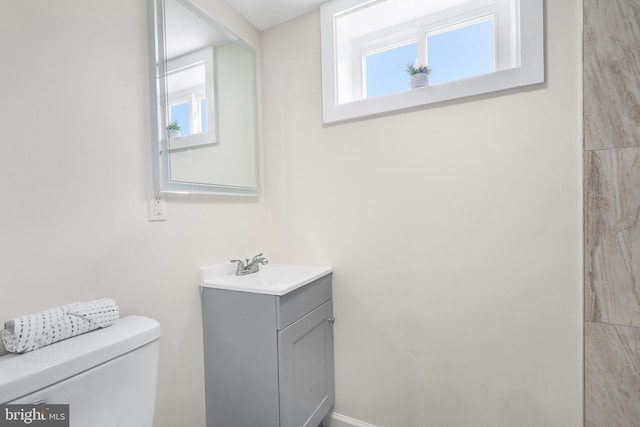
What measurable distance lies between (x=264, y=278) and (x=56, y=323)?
30.6 inches

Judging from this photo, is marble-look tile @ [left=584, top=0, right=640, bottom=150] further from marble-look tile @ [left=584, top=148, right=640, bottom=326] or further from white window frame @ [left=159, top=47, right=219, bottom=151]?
white window frame @ [left=159, top=47, right=219, bottom=151]

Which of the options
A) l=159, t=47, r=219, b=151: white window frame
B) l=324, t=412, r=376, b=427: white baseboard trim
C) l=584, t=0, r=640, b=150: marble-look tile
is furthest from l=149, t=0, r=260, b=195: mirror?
l=584, t=0, r=640, b=150: marble-look tile

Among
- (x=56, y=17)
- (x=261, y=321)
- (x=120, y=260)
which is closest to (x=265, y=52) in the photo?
(x=56, y=17)

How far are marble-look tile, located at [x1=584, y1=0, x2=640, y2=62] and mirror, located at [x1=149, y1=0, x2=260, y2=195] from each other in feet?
4.90

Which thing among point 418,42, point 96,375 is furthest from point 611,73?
point 96,375

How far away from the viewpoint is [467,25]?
1.30m

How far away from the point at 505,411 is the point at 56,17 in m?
2.12

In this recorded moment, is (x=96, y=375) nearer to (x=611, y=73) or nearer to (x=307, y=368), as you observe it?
(x=307, y=368)

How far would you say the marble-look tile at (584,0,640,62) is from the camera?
943 mm

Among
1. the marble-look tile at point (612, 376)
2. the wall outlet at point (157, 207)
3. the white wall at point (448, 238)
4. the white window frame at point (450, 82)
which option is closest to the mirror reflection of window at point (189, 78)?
the wall outlet at point (157, 207)

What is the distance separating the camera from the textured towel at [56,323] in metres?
0.68

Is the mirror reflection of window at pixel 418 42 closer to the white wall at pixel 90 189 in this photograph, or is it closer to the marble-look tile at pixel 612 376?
the white wall at pixel 90 189

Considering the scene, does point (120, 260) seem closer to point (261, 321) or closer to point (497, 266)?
point (261, 321)

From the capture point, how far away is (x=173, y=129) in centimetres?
114
